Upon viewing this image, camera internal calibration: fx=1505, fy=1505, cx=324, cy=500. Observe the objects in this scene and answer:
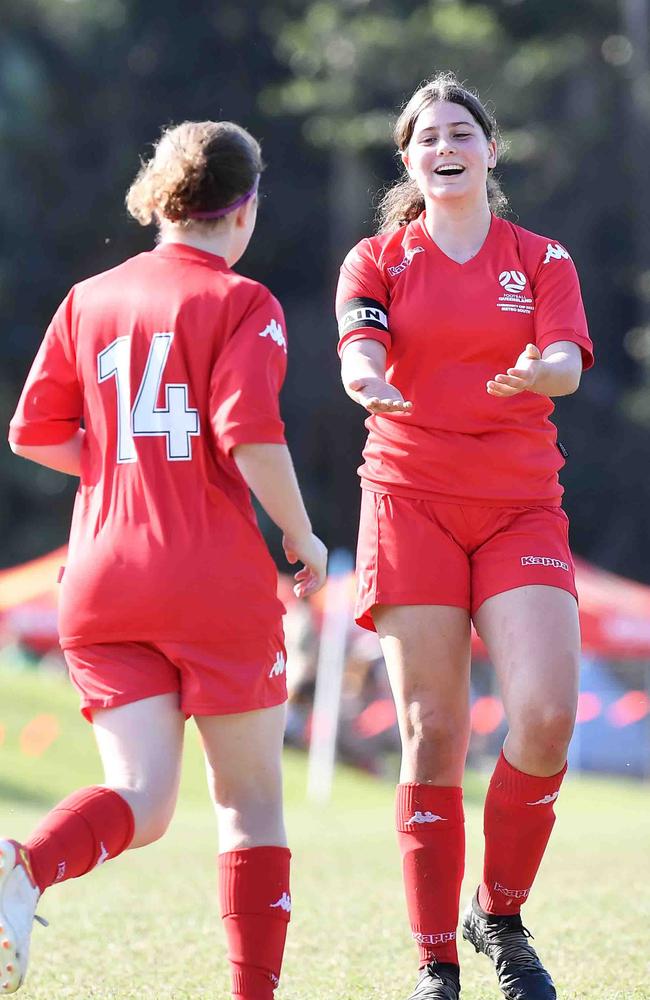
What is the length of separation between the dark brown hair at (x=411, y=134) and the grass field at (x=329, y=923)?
2145 millimetres

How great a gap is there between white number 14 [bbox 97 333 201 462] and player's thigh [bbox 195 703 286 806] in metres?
0.60

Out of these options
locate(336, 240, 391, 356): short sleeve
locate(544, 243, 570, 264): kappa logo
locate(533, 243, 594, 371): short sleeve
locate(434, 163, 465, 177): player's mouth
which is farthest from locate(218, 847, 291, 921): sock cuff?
locate(434, 163, 465, 177): player's mouth

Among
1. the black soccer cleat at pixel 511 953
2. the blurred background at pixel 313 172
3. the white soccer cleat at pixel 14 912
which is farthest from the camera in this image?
the blurred background at pixel 313 172

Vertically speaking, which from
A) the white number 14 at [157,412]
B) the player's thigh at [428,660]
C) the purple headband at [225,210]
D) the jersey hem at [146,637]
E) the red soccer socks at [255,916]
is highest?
the purple headband at [225,210]

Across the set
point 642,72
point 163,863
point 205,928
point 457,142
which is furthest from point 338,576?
point 642,72

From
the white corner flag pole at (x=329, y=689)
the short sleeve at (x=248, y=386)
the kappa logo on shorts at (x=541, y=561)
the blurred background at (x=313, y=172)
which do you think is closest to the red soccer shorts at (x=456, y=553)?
the kappa logo on shorts at (x=541, y=561)

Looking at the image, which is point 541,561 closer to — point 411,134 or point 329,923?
point 411,134

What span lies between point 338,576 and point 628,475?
16.4m

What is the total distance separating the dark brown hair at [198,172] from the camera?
348 cm

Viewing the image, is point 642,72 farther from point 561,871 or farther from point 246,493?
point 246,493

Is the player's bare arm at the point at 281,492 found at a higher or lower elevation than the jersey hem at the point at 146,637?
higher

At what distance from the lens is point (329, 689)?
15.3m

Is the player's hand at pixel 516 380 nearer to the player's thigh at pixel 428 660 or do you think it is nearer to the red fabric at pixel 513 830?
the player's thigh at pixel 428 660

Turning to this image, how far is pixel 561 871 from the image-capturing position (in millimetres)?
6852
